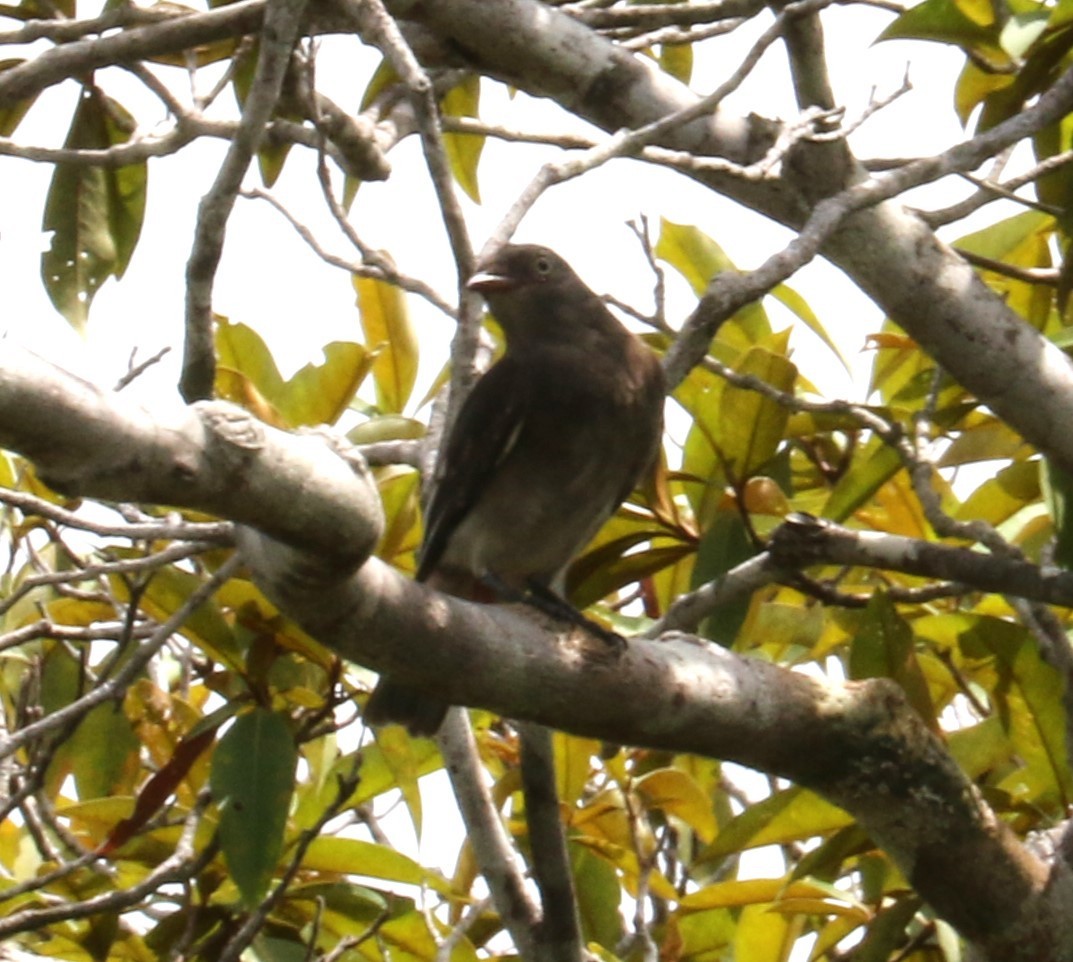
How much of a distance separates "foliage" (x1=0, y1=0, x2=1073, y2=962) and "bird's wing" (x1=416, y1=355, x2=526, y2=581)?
0.08 meters

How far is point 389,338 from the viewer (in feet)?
14.3

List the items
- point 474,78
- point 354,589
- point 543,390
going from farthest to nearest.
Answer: point 474,78 < point 543,390 < point 354,589

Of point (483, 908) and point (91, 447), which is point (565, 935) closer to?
point (483, 908)

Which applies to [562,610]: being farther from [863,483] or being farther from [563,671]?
[563,671]

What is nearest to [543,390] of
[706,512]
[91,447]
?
[706,512]

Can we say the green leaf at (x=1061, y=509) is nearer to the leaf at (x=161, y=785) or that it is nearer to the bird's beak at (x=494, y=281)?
the bird's beak at (x=494, y=281)

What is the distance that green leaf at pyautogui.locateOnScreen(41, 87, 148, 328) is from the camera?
13.4ft

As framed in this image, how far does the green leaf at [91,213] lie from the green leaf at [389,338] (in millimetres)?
583

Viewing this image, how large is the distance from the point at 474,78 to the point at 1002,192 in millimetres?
1649

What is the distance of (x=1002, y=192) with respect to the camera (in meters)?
3.48

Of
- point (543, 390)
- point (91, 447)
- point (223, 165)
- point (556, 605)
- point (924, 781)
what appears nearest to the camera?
point (91, 447)

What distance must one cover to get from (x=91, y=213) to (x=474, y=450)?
1093mm

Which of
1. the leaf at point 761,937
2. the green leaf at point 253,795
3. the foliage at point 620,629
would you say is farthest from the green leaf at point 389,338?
the leaf at point 761,937

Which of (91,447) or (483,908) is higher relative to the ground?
(91,447)
